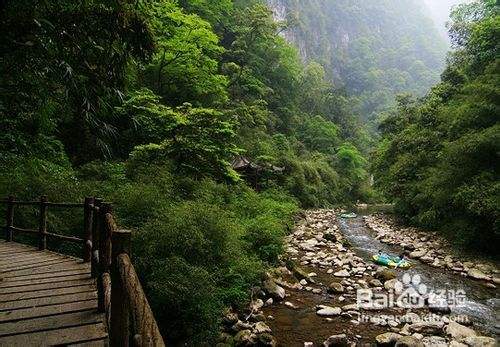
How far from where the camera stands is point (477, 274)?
9.34 meters

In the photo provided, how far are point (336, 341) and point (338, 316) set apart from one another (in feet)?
4.23

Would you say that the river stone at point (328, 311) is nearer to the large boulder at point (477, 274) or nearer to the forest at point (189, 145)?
the forest at point (189, 145)

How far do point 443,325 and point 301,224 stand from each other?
11453mm

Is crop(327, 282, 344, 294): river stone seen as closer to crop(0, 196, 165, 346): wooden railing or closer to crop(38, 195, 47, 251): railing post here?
crop(38, 195, 47, 251): railing post

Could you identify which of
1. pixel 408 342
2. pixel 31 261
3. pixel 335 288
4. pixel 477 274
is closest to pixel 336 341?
pixel 408 342

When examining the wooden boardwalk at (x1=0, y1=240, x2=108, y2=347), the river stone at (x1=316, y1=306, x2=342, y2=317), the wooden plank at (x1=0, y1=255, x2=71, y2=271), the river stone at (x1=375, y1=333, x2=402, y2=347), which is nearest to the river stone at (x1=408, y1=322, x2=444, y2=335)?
the river stone at (x1=375, y1=333, x2=402, y2=347)

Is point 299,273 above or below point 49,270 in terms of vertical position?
below

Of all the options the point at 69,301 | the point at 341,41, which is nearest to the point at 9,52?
the point at 69,301

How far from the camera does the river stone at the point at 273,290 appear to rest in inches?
299

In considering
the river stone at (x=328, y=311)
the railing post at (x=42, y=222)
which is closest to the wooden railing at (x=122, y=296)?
the railing post at (x=42, y=222)

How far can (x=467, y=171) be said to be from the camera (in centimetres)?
1216

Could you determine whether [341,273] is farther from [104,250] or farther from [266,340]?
[104,250]

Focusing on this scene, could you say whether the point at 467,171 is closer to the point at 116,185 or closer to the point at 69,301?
the point at 116,185

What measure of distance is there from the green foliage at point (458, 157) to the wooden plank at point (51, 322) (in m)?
11.0
